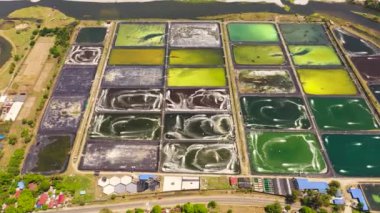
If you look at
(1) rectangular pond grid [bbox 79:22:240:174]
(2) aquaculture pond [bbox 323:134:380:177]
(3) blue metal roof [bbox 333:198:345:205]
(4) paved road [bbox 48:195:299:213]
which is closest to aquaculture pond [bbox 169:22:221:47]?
(1) rectangular pond grid [bbox 79:22:240:174]

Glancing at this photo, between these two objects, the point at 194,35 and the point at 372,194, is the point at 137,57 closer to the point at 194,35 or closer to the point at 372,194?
the point at 194,35

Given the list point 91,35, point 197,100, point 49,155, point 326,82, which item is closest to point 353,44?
point 326,82

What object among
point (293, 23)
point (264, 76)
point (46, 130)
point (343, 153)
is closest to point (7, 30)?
point (46, 130)

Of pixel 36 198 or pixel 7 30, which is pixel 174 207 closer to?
pixel 36 198

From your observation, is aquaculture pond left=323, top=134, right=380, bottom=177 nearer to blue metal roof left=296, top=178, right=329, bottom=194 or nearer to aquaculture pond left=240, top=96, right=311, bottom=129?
blue metal roof left=296, top=178, right=329, bottom=194

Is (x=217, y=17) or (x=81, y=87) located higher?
(x=217, y=17)

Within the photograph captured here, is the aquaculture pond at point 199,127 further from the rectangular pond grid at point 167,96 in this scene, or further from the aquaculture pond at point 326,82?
the aquaculture pond at point 326,82
